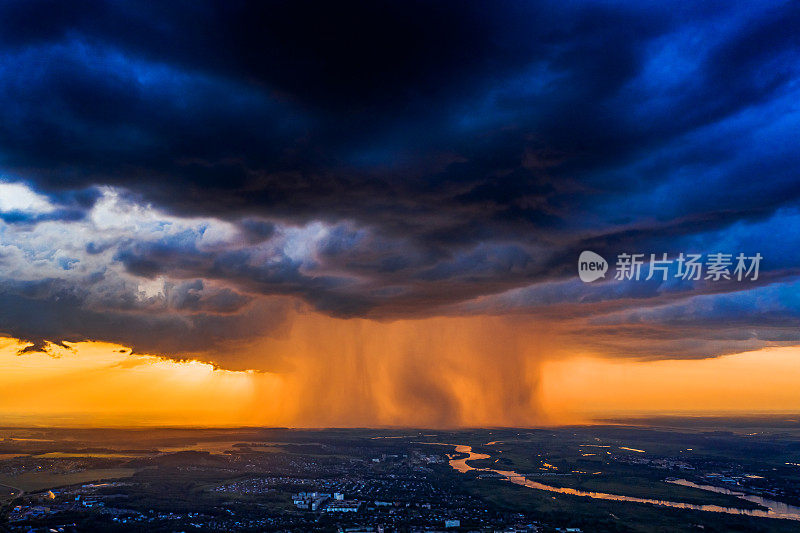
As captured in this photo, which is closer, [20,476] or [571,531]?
[571,531]

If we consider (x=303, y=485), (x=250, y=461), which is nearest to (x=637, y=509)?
(x=303, y=485)

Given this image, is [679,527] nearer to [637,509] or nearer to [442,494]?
[637,509]

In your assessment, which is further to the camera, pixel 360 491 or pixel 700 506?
pixel 360 491

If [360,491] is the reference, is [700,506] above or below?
below

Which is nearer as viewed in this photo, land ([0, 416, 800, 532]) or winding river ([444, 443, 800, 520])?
land ([0, 416, 800, 532])

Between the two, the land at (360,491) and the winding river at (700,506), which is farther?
the winding river at (700,506)

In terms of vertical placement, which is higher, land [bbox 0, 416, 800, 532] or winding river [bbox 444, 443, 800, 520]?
land [bbox 0, 416, 800, 532]

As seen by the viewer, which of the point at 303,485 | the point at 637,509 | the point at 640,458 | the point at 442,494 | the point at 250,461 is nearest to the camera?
the point at 637,509

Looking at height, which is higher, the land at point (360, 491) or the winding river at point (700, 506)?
the land at point (360, 491)
